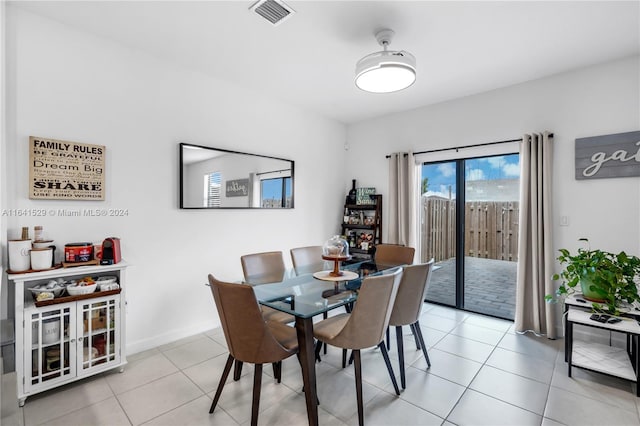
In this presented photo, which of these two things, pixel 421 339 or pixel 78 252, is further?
pixel 421 339

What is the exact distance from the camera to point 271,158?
3.79 meters

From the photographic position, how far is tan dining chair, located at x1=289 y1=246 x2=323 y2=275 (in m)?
3.07

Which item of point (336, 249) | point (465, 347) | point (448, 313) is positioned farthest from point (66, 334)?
point (448, 313)

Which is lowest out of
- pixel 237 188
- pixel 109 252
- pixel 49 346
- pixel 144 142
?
pixel 49 346

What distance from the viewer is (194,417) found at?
1905 mm

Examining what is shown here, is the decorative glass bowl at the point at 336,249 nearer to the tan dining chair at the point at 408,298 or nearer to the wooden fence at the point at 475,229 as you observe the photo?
the tan dining chair at the point at 408,298

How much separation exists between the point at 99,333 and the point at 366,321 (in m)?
2.01

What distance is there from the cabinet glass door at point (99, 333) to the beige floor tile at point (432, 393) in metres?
2.20

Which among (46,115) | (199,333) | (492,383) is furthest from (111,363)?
(492,383)

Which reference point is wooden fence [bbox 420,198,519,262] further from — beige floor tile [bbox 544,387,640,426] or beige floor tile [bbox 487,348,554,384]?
beige floor tile [bbox 544,387,640,426]

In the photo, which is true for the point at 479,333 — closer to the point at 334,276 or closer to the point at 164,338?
the point at 334,276

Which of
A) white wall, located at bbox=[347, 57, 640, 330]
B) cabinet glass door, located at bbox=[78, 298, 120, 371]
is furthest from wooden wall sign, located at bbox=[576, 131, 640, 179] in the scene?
cabinet glass door, located at bbox=[78, 298, 120, 371]

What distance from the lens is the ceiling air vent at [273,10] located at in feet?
6.82

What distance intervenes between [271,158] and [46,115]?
6.86 feet
